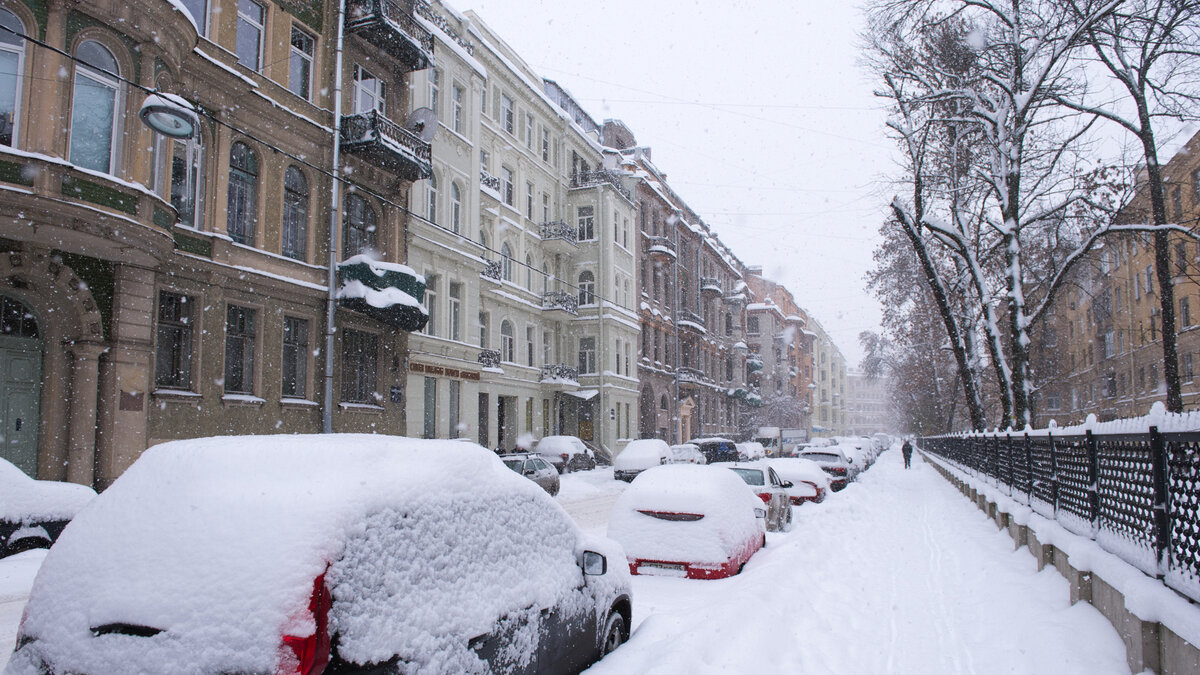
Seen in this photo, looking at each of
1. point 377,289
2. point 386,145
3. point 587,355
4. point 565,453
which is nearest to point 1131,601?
point 377,289

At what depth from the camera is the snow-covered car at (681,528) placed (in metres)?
8.84

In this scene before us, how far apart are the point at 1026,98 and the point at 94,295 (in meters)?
21.0

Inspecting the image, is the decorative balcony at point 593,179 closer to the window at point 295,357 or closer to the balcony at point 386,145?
the balcony at point 386,145

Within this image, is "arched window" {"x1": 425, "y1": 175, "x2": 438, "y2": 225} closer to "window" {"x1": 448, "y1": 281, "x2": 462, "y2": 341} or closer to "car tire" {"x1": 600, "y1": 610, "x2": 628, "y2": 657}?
"window" {"x1": 448, "y1": 281, "x2": 462, "y2": 341}

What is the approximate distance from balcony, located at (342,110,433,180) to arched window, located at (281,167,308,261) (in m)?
1.74

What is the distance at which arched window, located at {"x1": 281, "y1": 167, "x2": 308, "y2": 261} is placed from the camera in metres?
19.7

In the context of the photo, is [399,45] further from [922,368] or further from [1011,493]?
[922,368]

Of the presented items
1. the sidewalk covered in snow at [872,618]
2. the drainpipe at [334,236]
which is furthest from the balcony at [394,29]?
the sidewalk covered in snow at [872,618]

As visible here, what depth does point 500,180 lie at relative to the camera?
106ft

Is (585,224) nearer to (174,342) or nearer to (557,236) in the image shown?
(557,236)

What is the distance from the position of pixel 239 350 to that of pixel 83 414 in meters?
4.38

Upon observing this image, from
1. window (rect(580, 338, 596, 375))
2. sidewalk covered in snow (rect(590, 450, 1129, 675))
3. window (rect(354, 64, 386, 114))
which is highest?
window (rect(354, 64, 386, 114))

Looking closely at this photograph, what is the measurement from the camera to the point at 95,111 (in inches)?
551

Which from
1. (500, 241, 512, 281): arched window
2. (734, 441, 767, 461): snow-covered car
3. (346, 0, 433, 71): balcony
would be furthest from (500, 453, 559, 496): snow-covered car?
(734, 441, 767, 461): snow-covered car
